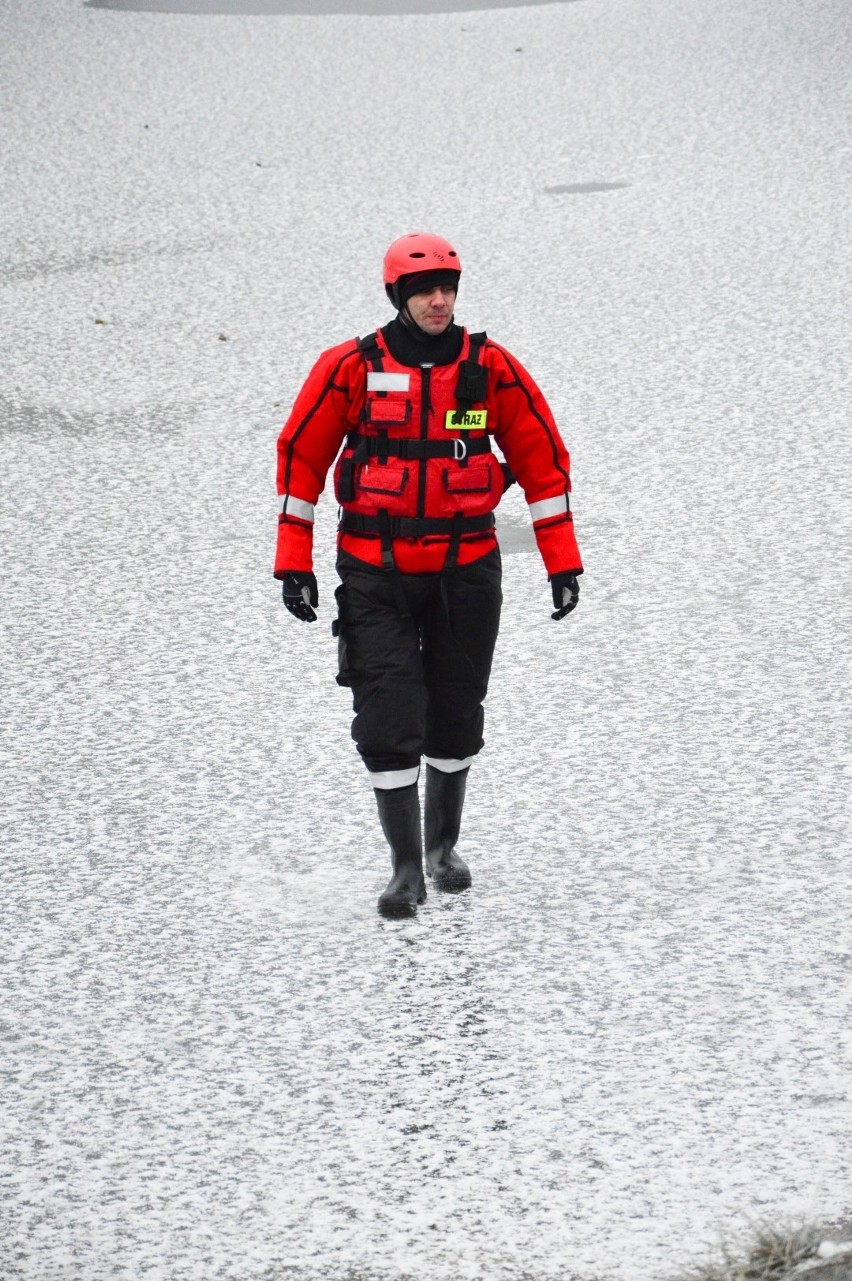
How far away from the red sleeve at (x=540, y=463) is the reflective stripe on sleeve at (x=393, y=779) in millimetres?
617

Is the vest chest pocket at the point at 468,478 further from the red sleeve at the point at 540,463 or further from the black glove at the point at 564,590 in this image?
the black glove at the point at 564,590

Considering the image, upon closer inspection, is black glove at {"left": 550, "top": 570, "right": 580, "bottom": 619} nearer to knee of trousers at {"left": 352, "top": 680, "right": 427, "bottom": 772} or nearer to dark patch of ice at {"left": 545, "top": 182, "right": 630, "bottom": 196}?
knee of trousers at {"left": 352, "top": 680, "right": 427, "bottom": 772}

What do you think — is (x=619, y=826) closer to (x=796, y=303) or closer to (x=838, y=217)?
(x=796, y=303)

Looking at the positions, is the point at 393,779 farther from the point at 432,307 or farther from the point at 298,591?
the point at 432,307

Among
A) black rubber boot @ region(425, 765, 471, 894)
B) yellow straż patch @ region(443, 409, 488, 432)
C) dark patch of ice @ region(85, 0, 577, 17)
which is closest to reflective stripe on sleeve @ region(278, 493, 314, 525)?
yellow straż patch @ region(443, 409, 488, 432)

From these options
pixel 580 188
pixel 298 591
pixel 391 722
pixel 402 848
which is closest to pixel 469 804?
pixel 402 848

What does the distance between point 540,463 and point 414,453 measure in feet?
1.17

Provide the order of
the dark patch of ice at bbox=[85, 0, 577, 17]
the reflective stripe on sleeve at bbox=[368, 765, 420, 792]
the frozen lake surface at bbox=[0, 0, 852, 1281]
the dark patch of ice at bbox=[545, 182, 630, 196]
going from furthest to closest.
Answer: the dark patch of ice at bbox=[85, 0, 577, 17], the dark patch of ice at bbox=[545, 182, 630, 196], the reflective stripe on sleeve at bbox=[368, 765, 420, 792], the frozen lake surface at bbox=[0, 0, 852, 1281]

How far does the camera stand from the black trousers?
417 cm

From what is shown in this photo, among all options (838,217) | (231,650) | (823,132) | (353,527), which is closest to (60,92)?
(823,132)

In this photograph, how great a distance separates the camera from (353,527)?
419 centimetres

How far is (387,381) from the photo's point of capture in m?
4.05

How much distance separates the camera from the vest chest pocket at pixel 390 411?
405cm

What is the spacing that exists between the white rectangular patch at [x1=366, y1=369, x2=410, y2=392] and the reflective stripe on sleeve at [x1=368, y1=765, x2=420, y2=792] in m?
0.92
